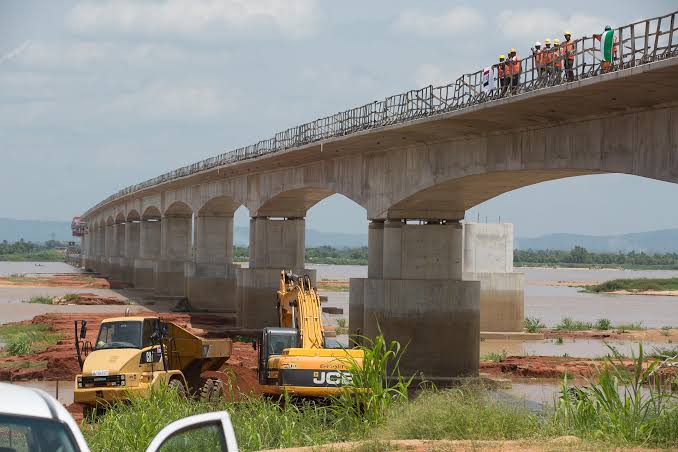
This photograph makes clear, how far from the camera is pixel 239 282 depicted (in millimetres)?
50906

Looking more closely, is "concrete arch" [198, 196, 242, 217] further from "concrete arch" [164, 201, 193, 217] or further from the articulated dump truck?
the articulated dump truck

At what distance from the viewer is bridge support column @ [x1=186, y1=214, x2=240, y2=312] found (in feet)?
204

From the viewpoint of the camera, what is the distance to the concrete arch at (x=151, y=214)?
278ft

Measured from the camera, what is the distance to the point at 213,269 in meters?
62.8

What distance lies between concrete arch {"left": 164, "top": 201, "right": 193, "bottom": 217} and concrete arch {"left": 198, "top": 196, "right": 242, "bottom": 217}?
7.11 metres

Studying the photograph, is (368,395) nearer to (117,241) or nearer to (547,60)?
(547,60)

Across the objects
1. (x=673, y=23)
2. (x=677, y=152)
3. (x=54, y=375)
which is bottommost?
(x=54, y=375)

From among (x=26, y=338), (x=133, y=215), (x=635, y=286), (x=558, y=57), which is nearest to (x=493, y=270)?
(x=26, y=338)

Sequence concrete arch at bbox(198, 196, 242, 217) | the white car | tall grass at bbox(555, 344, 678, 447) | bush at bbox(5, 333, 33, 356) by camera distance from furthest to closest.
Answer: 1. concrete arch at bbox(198, 196, 242, 217)
2. bush at bbox(5, 333, 33, 356)
3. tall grass at bbox(555, 344, 678, 447)
4. the white car

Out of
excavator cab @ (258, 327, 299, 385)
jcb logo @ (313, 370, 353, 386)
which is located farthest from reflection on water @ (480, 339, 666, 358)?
jcb logo @ (313, 370, 353, 386)

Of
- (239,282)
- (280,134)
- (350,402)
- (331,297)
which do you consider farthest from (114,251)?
(350,402)

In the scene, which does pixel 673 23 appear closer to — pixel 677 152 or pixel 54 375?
pixel 677 152

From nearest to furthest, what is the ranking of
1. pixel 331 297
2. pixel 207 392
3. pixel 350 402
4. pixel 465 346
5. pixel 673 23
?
pixel 350 402, pixel 673 23, pixel 207 392, pixel 465 346, pixel 331 297

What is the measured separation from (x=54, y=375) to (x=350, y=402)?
1590 centimetres
